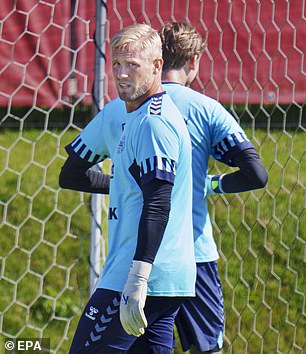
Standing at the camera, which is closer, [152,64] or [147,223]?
[147,223]

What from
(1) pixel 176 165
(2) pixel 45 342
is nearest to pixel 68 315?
(2) pixel 45 342

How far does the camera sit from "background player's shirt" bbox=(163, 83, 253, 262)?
10.2ft

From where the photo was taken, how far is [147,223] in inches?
98.5

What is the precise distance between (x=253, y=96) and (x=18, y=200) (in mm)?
1439

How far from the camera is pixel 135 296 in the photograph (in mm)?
2484

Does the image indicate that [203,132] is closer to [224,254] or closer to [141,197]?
[141,197]

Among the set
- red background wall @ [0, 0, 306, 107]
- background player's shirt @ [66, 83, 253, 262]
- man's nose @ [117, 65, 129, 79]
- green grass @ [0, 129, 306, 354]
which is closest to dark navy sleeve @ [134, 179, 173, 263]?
man's nose @ [117, 65, 129, 79]

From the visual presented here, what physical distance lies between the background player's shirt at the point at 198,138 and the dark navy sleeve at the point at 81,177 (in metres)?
0.06

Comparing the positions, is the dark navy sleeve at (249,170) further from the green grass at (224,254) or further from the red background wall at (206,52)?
the red background wall at (206,52)

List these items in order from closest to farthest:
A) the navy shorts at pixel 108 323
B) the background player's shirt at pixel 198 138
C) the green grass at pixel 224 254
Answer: the navy shorts at pixel 108 323, the background player's shirt at pixel 198 138, the green grass at pixel 224 254

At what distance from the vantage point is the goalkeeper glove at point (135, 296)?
249cm

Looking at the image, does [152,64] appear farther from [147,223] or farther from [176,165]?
[147,223]

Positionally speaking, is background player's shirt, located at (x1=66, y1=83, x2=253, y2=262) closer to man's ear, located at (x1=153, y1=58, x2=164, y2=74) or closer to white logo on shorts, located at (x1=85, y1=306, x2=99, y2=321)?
man's ear, located at (x1=153, y1=58, x2=164, y2=74)

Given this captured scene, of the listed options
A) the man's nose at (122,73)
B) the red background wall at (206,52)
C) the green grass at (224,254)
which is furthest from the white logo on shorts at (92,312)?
the red background wall at (206,52)
